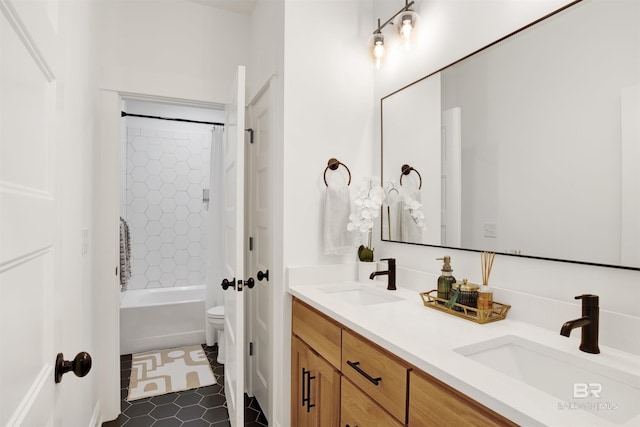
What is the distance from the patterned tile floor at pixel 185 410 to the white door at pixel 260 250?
0.10m

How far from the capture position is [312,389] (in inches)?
59.9

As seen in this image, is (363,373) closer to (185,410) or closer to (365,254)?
(365,254)

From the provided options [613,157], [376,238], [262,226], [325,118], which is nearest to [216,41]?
[325,118]

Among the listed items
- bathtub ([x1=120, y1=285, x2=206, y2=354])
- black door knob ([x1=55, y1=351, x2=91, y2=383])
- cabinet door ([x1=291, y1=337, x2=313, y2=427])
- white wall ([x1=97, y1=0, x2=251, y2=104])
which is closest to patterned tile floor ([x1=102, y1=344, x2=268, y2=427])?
cabinet door ([x1=291, y1=337, x2=313, y2=427])

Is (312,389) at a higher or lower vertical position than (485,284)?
lower

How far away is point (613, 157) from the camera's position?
1.00 m

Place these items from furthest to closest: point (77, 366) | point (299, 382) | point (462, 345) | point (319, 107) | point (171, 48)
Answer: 1. point (171, 48)
2. point (319, 107)
3. point (299, 382)
4. point (462, 345)
5. point (77, 366)

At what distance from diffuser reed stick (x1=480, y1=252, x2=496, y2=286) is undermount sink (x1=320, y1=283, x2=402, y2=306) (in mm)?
456

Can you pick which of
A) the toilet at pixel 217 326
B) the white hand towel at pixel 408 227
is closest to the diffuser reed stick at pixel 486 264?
the white hand towel at pixel 408 227

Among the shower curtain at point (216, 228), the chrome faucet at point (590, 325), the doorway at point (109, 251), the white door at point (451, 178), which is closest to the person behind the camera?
the chrome faucet at point (590, 325)

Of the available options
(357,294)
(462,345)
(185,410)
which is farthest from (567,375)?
(185,410)

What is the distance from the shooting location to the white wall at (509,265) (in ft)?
3.23

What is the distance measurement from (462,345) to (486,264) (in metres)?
0.44

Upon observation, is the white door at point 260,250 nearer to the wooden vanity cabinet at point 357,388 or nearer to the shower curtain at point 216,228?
the wooden vanity cabinet at point 357,388
